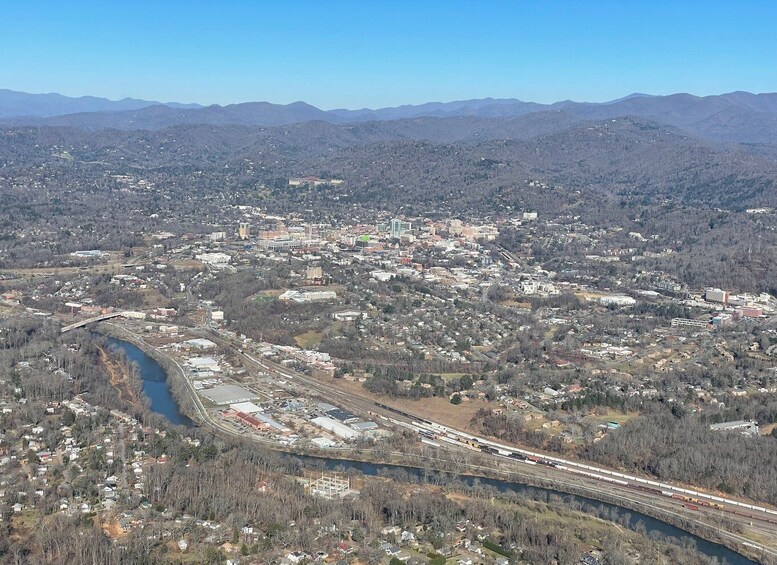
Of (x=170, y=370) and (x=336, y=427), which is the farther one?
(x=170, y=370)

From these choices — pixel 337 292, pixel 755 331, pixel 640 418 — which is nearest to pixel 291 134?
pixel 337 292

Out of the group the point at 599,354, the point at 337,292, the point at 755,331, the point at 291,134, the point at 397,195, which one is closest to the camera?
the point at 599,354

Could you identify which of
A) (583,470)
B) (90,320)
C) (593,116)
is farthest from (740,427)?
(593,116)

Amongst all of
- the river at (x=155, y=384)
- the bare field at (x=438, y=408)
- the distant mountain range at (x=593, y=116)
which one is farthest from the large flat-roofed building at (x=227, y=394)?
the distant mountain range at (x=593, y=116)

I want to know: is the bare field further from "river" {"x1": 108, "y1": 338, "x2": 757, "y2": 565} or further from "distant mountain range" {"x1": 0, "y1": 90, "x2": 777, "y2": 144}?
"distant mountain range" {"x1": 0, "y1": 90, "x2": 777, "y2": 144}

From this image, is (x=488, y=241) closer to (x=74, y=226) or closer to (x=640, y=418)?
(x=74, y=226)

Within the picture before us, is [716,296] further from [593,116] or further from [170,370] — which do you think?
[593,116]

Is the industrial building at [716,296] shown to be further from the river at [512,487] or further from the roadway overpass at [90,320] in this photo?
the roadway overpass at [90,320]

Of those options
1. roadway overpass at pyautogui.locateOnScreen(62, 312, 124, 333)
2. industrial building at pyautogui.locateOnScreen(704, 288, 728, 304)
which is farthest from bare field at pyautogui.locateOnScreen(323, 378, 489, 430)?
industrial building at pyautogui.locateOnScreen(704, 288, 728, 304)
